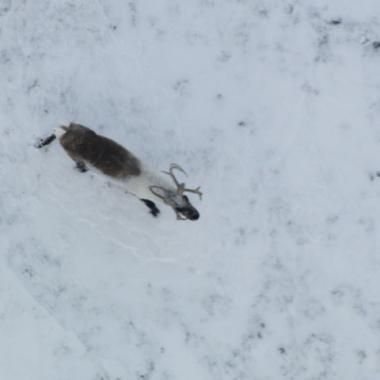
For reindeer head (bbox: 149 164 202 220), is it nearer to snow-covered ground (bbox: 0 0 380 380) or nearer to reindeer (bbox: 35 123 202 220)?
reindeer (bbox: 35 123 202 220)

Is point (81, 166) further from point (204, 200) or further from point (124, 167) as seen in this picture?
point (204, 200)

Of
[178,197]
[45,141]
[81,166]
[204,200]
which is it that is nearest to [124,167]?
[178,197]

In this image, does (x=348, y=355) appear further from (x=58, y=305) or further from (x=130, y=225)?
(x=58, y=305)

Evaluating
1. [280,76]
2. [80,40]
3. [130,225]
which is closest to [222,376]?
[130,225]

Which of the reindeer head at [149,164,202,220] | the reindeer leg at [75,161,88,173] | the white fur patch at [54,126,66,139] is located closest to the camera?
the reindeer head at [149,164,202,220]

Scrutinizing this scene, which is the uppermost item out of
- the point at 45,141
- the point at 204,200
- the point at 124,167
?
the point at 124,167

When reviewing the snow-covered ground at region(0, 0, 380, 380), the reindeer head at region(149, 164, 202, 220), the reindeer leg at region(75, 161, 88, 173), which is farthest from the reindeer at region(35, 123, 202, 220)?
the snow-covered ground at region(0, 0, 380, 380)
